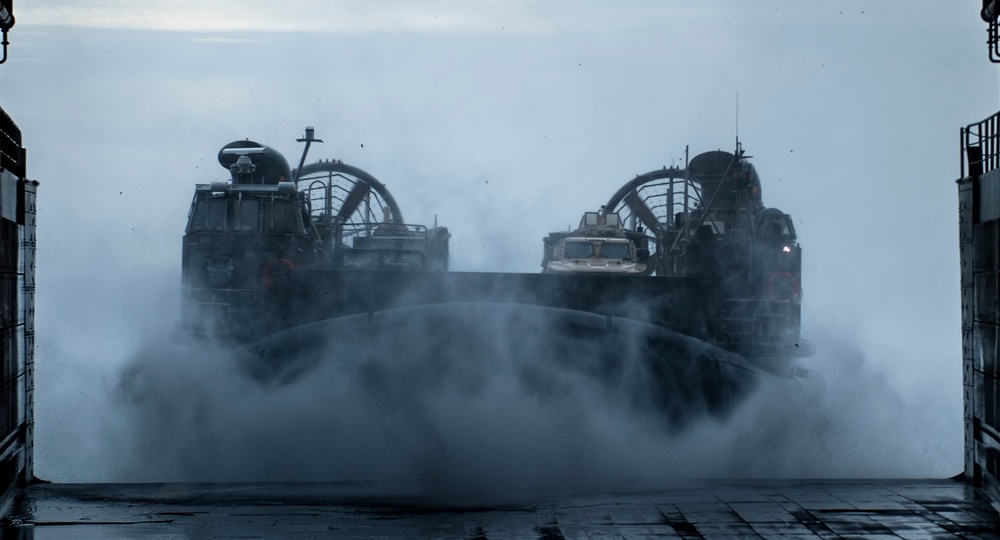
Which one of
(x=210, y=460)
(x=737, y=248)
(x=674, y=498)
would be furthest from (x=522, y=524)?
(x=737, y=248)

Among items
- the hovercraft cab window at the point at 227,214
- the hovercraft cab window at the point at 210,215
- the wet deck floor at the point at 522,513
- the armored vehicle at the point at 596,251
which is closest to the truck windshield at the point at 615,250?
the armored vehicle at the point at 596,251

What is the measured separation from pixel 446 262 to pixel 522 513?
13.4 meters

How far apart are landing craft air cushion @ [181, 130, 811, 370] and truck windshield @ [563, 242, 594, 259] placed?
0.04m

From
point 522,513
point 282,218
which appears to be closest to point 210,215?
point 282,218

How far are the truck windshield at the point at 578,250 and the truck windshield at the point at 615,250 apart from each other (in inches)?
8.5

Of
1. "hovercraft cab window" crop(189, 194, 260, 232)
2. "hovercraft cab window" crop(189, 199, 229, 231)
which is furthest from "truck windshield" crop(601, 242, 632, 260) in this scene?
"hovercraft cab window" crop(189, 199, 229, 231)

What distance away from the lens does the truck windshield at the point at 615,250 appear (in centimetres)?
1825

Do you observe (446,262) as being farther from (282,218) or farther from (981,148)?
(981,148)

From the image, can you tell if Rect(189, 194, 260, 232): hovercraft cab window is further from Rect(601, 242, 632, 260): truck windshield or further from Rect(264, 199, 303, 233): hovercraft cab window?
Rect(601, 242, 632, 260): truck windshield

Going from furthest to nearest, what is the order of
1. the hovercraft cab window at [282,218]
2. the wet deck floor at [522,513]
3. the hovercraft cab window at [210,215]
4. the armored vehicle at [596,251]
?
the armored vehicle at [596,251], the hovercraft cab window at [282,218], the hovercraft cab window at [210,215], the wet deck floor at [522,513]

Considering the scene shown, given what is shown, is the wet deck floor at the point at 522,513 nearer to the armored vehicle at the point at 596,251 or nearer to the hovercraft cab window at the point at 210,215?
the hovercraft cab window at the point at 210,215

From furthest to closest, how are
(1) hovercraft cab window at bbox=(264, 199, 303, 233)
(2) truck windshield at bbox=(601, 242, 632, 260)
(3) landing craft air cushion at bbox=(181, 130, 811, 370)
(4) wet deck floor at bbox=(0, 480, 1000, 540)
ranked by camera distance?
(2) truck windshield at bbox=(601, 242, 632, 260)
(1) hovercraft cab window at bbox=(264, 199, 303, 233)
(3) landing craft air cushion at bbox=(181, 130, 811, 370)
(4) wet deck floor at bbox=(0, 480, 1000, 540)

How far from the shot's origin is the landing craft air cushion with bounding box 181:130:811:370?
11.7 meters

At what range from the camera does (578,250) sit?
18.3 metres
